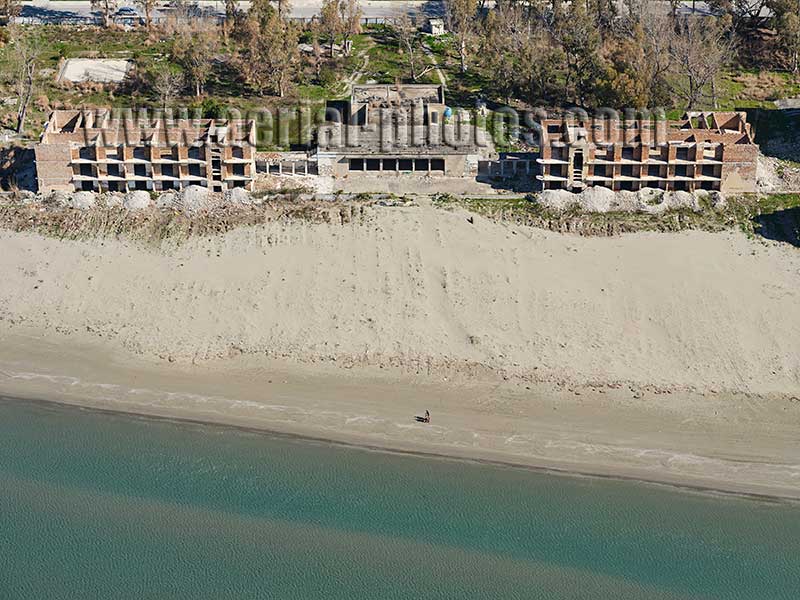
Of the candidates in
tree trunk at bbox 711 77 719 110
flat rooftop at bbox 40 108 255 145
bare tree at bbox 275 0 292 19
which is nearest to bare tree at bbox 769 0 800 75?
tree trunk at bbox 711 77 719 110

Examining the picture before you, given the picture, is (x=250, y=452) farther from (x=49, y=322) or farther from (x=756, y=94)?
(x=756, y=94)

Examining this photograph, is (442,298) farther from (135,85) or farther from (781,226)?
(135,85)

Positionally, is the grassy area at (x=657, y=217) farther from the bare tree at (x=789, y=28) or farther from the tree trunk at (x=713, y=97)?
the bare tree at (x=789, y=28)

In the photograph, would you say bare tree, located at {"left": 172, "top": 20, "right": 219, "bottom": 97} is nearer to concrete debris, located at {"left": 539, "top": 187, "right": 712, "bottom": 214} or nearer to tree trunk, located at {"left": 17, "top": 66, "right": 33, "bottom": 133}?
tree trunk, located at {"left": 17, "top": 66, "right": 33, "bottom": 133}

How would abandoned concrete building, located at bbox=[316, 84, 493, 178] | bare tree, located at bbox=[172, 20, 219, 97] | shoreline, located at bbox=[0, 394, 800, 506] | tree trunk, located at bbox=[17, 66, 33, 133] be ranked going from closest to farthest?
1. shoreline, located at bbox=[0, 394, 800, 506]
2. abandoned concrete building, located at bbox=[316, 84, 493, 178]
3. tree trunk, located at bbox=[17, 66, 33, 133]
4. bare tree, located at bbox=[172, 20, 219, 97]

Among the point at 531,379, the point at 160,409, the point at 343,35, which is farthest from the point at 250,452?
the point at 343,35

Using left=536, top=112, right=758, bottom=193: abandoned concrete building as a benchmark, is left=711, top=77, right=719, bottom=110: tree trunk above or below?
above

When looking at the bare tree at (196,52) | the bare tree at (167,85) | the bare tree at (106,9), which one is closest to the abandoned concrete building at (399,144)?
the bare tree at (196,52)

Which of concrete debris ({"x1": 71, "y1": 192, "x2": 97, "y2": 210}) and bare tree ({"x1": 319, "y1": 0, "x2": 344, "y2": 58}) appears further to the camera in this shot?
bare tree ({"x1": 319, "y1": 0, "x2": 344, "y2": 58})
